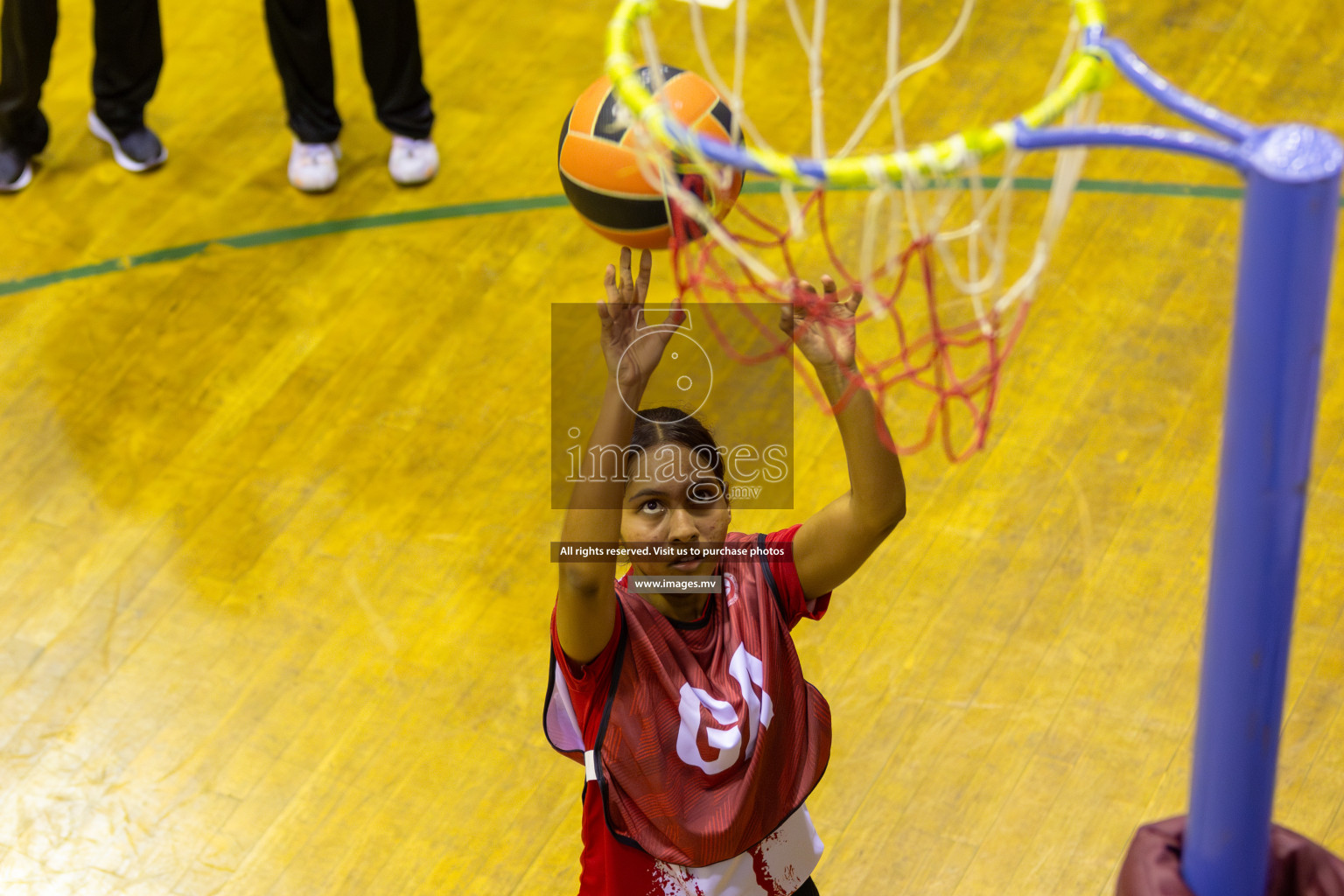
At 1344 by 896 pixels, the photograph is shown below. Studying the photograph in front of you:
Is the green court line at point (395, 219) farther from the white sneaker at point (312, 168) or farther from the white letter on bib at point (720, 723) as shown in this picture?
the white letter on bib at point (720, 723)

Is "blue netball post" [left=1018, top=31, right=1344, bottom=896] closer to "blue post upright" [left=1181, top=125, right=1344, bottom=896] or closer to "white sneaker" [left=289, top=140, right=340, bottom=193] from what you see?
"blue post upright" [left=1181, top=125, right=1344, bottom=896]

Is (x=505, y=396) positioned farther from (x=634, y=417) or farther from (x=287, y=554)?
(x=634, y=417)

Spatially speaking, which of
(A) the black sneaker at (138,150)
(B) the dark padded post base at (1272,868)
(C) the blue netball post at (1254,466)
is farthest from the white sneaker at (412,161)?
(B) the dark padded post base at (1272,868)

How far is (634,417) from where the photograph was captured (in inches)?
89.7

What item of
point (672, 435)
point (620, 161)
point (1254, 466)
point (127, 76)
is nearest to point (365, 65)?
point (127, 76)

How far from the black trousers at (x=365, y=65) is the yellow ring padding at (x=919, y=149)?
9.47 ft

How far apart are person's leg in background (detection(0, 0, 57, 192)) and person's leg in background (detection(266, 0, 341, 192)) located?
71 cm

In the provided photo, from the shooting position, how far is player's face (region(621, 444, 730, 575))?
7.75 ft

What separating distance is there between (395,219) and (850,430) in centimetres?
293

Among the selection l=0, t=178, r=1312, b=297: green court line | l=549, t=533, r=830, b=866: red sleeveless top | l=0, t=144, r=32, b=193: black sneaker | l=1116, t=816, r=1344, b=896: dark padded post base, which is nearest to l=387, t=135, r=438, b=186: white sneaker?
l=0, t=178, r=1312, b=297: green court line

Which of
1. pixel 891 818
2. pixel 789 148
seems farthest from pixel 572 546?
pixel 789 148

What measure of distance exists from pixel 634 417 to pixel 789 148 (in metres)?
2.92

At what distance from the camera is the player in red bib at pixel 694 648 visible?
234 centimetres

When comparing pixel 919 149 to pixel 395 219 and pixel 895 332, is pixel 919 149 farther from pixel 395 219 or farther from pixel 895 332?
pixel 395 219
